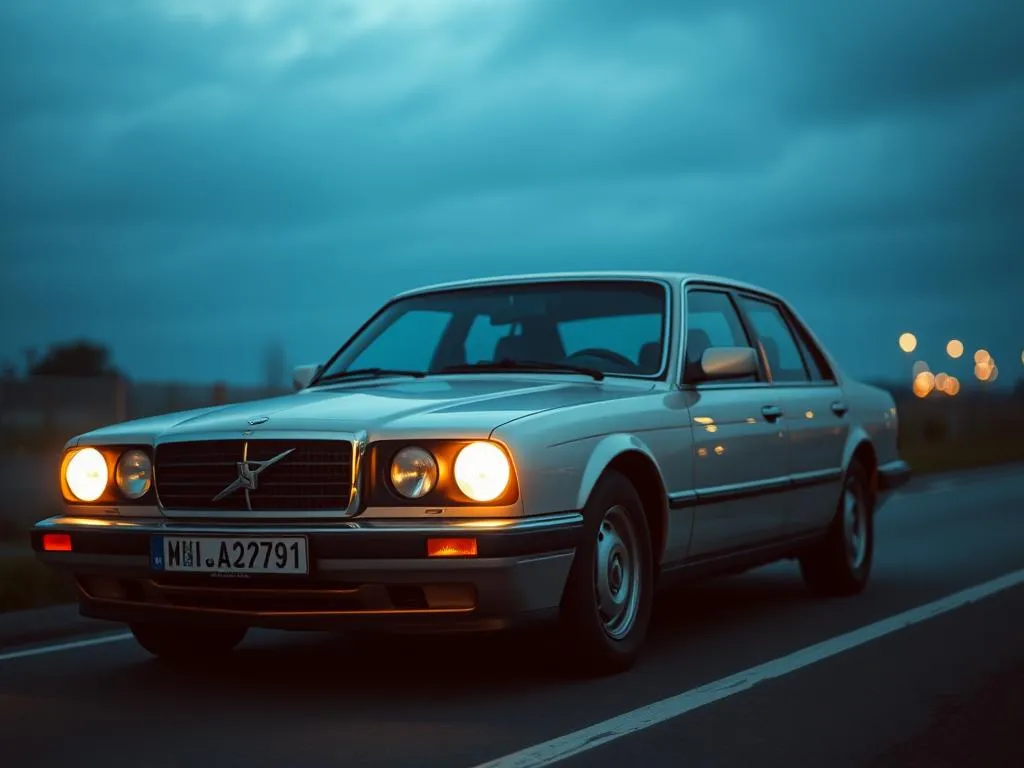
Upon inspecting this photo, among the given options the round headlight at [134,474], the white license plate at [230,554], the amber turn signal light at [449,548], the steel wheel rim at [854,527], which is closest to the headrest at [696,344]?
the steel wheel rim at [854,527]

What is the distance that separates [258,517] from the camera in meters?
5.36

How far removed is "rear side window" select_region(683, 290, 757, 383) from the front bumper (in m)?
Answer: 1.71

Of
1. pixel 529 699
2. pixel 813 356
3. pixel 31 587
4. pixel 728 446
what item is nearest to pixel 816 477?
pixel 813 356

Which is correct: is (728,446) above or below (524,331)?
below

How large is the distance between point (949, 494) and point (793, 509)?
11.5 metres

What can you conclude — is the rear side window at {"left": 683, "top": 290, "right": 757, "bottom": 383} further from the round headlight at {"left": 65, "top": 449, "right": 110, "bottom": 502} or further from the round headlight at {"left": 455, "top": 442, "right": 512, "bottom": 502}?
the round headlight at {"left": 65, "top": 449, "right": 110, "bottom": 502}

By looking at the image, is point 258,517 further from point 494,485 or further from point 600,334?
point 600,334

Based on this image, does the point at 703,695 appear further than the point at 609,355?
No

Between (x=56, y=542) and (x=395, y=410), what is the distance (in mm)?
1418

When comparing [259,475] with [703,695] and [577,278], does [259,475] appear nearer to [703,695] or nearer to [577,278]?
[703,695]

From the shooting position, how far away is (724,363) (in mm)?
6641

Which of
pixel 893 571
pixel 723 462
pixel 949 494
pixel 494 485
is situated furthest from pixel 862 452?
pixel 949 494

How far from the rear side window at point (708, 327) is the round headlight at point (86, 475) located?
2.55 m

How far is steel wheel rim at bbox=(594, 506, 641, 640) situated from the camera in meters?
5.77
